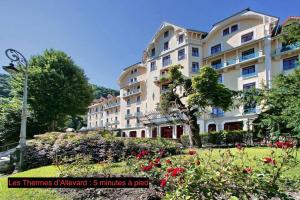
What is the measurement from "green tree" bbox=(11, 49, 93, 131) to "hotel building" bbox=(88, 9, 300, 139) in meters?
10.9

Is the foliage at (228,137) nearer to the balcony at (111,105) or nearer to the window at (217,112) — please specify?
the window at (217,112)

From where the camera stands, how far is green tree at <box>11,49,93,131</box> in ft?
115

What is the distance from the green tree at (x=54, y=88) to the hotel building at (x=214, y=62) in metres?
10.9

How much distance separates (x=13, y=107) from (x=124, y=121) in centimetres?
2517

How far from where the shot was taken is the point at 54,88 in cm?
3581

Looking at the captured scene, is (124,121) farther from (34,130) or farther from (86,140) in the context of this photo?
(86,140)

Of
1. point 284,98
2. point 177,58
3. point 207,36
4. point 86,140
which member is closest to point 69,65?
point 177,58

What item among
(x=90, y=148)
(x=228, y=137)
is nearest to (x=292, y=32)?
(x=90, y=148)

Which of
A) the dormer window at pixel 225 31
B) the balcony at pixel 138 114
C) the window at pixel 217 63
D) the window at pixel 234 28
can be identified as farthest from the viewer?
the balcony at pixel 138 114

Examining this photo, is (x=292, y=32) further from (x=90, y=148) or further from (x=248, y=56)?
(x=248, y=56)

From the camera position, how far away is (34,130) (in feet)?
115

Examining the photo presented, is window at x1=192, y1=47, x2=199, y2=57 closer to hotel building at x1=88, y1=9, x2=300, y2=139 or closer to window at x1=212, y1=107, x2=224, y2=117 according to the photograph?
hotel building at x1=88, y1=9, x2=300, y2=139

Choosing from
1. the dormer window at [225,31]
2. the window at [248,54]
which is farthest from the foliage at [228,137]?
the dormer window at [225,31]

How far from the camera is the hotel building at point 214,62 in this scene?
32125 mm
